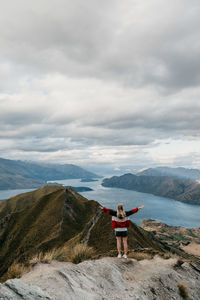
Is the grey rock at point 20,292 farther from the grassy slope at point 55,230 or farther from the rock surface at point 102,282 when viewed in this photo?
the grassy slope at point 55,230

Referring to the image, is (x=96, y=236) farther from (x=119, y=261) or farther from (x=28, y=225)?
(x=28, y=225)

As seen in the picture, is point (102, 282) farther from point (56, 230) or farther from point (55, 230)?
point (55, 230)

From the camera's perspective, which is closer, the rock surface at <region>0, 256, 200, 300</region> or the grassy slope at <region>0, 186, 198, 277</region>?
the rock surface at <region>0, 256, 200, 300</region>

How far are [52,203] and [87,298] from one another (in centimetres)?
9291

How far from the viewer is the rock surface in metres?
8.38

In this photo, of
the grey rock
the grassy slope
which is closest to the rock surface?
the grey rock

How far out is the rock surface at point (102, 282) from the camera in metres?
8.38

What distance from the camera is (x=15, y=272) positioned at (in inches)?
438

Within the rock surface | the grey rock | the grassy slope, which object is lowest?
the grassy slope

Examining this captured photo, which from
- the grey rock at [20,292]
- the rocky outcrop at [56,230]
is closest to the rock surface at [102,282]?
the grey rock at [20,292]

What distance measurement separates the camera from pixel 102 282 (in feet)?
35.8

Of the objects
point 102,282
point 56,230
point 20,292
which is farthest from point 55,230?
point 20,292

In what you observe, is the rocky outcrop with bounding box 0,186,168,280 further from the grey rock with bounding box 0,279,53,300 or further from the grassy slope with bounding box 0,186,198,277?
the grey rock with bounding box 0,279,53,300

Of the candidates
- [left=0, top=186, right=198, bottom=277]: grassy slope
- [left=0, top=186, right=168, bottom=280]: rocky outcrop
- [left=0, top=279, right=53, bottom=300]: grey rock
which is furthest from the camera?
[left=0, top=186, right=198, bottom=277]: grassy slope
